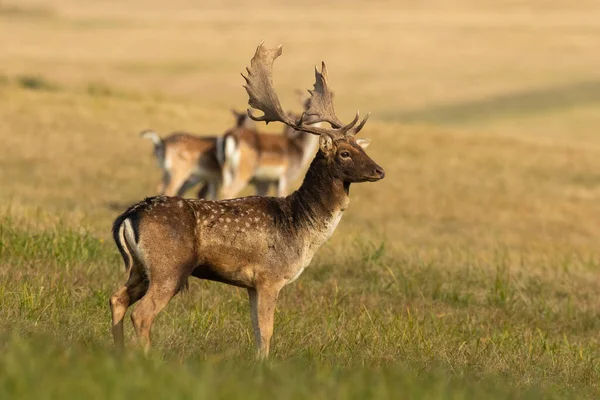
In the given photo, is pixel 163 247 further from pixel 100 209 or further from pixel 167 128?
pixel 167 128

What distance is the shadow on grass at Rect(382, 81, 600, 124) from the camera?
40156mm

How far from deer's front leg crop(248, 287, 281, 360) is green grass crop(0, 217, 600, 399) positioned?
0.40 feet

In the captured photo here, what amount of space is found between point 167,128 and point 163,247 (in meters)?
18.9

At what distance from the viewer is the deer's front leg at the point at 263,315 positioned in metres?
6.99

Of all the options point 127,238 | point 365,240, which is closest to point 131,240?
point 127,238

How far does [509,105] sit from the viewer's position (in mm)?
41875

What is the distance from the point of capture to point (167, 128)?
83.1 feet

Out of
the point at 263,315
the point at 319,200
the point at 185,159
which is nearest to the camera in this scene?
the point at 263,315

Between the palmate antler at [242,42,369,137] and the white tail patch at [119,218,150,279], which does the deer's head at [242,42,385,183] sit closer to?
the palmate antler at [242,42,369,137]

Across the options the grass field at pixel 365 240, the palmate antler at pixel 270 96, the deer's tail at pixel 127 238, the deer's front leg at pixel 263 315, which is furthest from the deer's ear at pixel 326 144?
the deer's tail at pixel 127 238

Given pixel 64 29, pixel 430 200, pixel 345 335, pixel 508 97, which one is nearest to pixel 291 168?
pixel 430 200

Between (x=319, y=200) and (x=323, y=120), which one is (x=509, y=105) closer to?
(x=323, y=120)

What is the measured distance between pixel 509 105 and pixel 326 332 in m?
35.1

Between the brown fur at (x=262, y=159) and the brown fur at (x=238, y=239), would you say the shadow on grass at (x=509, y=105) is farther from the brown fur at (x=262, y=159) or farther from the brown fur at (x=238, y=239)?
the brown fur at (x=238, y=239)
